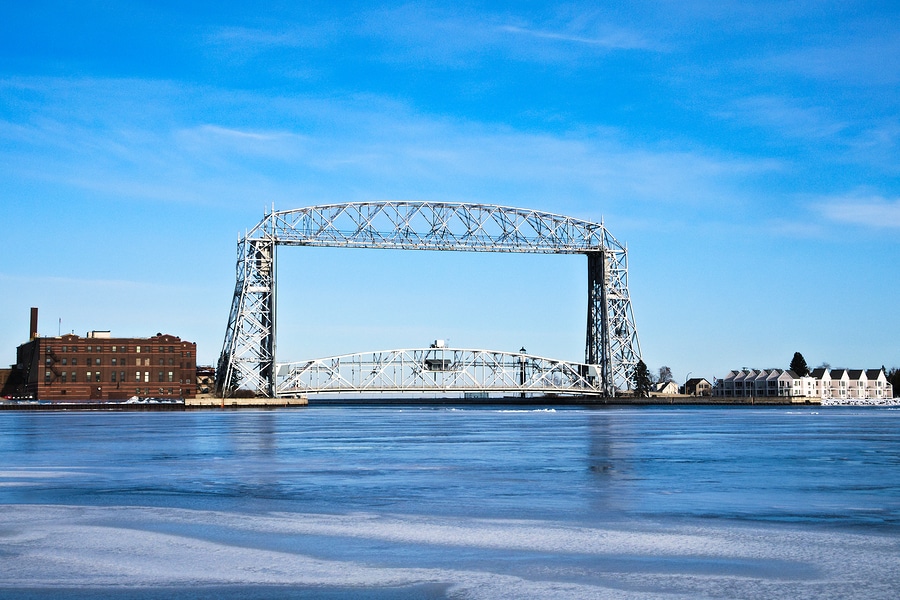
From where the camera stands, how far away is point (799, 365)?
132750 mm

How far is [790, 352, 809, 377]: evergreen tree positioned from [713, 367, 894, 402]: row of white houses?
108cm

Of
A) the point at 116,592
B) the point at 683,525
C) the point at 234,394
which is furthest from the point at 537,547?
the point at 234,394

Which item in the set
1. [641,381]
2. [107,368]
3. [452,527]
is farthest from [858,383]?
[452,527]

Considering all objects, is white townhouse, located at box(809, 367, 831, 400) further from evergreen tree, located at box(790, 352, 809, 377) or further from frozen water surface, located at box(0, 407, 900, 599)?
frozen water surface, located at box(0, 407, 900, 599)

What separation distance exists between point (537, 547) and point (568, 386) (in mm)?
87933

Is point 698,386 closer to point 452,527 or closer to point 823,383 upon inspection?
point 823,383

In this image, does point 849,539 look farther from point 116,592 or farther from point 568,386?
point 568,386

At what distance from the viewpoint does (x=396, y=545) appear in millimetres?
9211

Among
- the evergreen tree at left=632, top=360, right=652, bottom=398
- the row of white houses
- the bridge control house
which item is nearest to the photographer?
the evergreen tree at left=632, top=360, right=652, bottom=398

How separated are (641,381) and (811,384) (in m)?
46.4

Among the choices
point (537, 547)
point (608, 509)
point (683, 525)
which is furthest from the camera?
point (608, 509)

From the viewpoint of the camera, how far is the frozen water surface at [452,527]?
759 cm

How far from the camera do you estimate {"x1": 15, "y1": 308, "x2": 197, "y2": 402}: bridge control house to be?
101688mm

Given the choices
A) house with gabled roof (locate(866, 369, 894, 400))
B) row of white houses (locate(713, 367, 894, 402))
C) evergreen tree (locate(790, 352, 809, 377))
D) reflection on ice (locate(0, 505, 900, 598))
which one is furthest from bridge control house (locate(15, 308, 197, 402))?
reflection on ice (locate(0, 505, 900, 598))
